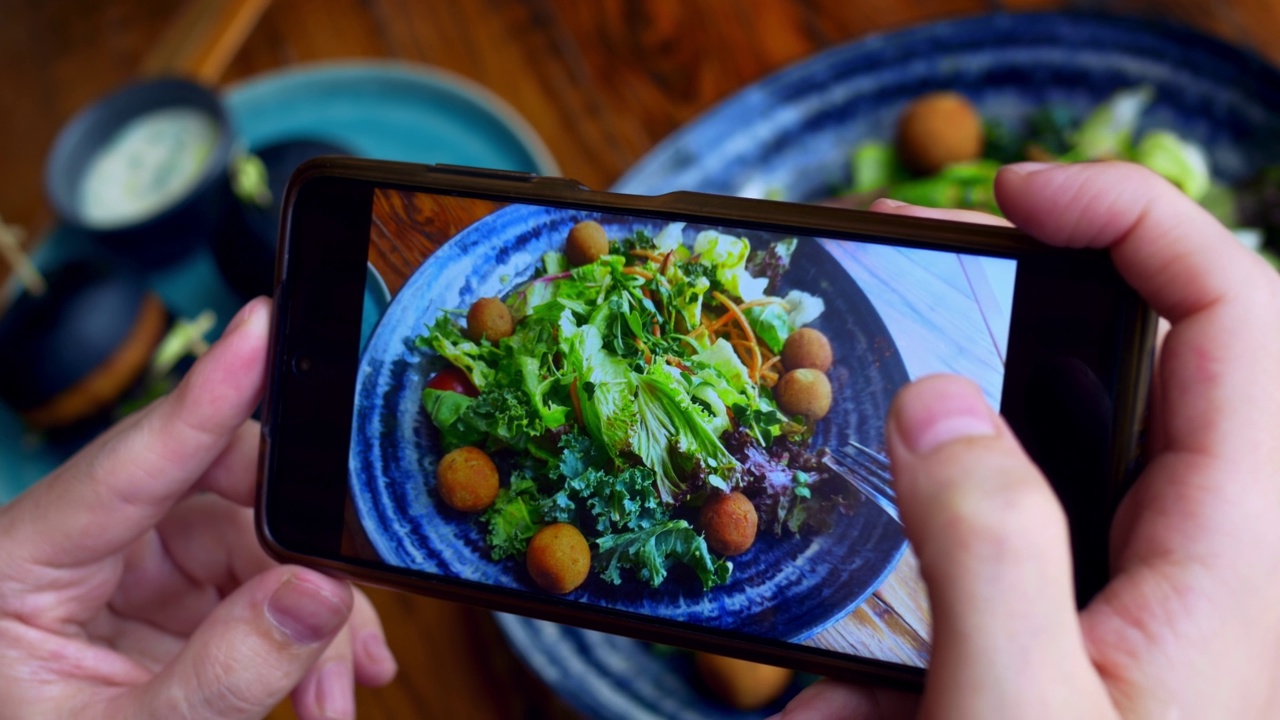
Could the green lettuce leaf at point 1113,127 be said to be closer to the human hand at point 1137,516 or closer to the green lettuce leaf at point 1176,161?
the green lettuce leaf at point 1176,161

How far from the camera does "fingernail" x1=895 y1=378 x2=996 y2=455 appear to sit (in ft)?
1.11

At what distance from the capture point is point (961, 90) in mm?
823

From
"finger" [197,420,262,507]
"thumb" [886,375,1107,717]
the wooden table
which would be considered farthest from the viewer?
the wooden table

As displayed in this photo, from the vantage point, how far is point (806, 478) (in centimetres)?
43

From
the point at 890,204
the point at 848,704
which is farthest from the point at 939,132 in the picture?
the point at 848,704

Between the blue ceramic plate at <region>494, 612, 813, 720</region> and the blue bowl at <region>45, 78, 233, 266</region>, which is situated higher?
the blue bowl at <region>45, 78, 233, 266</region>

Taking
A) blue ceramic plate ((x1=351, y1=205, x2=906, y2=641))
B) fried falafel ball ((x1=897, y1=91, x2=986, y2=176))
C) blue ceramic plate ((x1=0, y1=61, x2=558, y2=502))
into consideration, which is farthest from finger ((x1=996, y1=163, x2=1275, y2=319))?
blue ceramic plate ((x1=0, y1=61, x2=558, y2=502))

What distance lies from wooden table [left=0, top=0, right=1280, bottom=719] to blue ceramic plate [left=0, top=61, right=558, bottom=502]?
1.3 inches

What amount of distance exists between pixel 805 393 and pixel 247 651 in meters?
0.34

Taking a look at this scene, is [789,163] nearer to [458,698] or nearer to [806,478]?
[806,478]

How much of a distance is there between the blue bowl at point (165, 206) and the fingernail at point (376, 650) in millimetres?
435

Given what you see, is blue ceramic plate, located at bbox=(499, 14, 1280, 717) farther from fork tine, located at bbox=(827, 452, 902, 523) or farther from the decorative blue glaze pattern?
fork tine, located at bbox=(827, 452, 902, 523)

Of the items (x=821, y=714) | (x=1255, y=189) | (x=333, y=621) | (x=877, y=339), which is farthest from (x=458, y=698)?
(x=1255, y=189)

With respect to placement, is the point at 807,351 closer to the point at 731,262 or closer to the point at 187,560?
the point at 731,262
